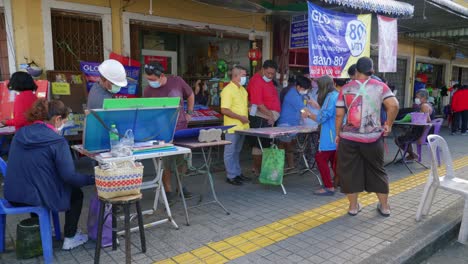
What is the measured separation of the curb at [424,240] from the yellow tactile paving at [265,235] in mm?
811

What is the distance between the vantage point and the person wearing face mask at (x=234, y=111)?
5242 mm

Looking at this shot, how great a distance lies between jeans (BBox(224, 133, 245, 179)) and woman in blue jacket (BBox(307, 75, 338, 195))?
3.93 feet

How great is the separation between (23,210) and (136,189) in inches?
38.7

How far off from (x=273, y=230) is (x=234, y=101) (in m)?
2.13

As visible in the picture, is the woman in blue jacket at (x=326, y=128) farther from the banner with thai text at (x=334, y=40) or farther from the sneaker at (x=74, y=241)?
the sneaker at (x=74, y=241)

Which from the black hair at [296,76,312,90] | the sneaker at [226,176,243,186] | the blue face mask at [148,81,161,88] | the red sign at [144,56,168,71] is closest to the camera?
the blue face mask at [148,81,161,88]

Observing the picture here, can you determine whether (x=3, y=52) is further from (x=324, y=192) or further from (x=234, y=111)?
(x=324, y=192)

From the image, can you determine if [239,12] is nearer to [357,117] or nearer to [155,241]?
[357,117]

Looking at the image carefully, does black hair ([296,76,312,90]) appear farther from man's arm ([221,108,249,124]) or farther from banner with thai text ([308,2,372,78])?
man's arm ([221,108,249,124])

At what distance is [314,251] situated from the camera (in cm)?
338

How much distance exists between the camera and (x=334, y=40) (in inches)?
244

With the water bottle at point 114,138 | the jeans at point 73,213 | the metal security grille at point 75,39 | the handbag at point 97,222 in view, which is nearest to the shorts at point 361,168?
the water bottle at point 114,138

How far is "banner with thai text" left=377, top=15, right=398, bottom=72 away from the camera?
274 inches

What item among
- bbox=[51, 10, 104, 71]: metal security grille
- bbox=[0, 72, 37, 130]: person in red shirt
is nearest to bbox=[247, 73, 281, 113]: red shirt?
bbox=[51, 10, 104, 71]: metal security grille
